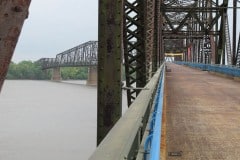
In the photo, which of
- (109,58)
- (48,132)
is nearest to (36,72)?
(48,132)

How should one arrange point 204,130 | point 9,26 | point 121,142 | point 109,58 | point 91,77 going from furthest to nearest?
point 91,77 → point 204,130 → point 109,58 → point 121,142 → point 9,26

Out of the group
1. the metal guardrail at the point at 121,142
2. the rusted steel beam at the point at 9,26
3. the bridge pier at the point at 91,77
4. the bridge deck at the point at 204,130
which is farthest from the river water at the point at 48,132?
the bridge pier at the point at 91,77

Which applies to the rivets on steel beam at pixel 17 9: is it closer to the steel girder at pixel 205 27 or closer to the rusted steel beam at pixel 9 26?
the rusted steel beam at pixel 9 26

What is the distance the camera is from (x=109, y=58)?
5.82 metres

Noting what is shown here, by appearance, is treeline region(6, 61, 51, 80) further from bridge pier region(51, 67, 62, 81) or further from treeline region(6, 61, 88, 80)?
bridge pier region(51, 67, 62, 81)

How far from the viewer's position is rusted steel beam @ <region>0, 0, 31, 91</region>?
201 cm

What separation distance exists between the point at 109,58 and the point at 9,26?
12.4 ft

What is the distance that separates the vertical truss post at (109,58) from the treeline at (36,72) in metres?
155

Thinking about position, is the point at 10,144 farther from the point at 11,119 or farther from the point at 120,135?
the point at 120,135

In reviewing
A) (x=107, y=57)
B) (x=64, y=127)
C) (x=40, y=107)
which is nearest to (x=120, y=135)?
(x=107, y=57)

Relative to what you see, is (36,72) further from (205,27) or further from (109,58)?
(109,58)

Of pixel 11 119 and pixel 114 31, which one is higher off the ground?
pixel 114 31

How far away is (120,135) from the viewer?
113 inches

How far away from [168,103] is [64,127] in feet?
122
